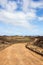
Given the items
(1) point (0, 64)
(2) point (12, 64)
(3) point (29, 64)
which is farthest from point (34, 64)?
(1) point (0, 64)

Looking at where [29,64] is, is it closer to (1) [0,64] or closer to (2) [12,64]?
(2) [12,64]

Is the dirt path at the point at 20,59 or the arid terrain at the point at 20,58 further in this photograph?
the arid terrain at the point at 20,58

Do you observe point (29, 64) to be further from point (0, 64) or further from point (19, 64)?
point (0, 64)

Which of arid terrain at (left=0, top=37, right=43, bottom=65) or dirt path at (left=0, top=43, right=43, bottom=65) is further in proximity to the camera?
arid terrain at (left=0, top=37, right=43, bottom=65)

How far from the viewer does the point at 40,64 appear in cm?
2262

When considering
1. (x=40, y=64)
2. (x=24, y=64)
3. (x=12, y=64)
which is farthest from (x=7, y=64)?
(x=40, y=64)

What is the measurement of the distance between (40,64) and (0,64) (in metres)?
5.08

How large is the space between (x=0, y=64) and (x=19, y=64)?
2.51 metres

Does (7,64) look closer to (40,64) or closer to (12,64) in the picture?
(12,64)

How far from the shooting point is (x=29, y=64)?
2284 cm

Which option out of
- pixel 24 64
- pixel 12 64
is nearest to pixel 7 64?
pixel 12 64

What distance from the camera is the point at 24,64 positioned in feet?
74.6

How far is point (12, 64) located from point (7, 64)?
667mm

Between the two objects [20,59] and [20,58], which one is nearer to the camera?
[20,59]
